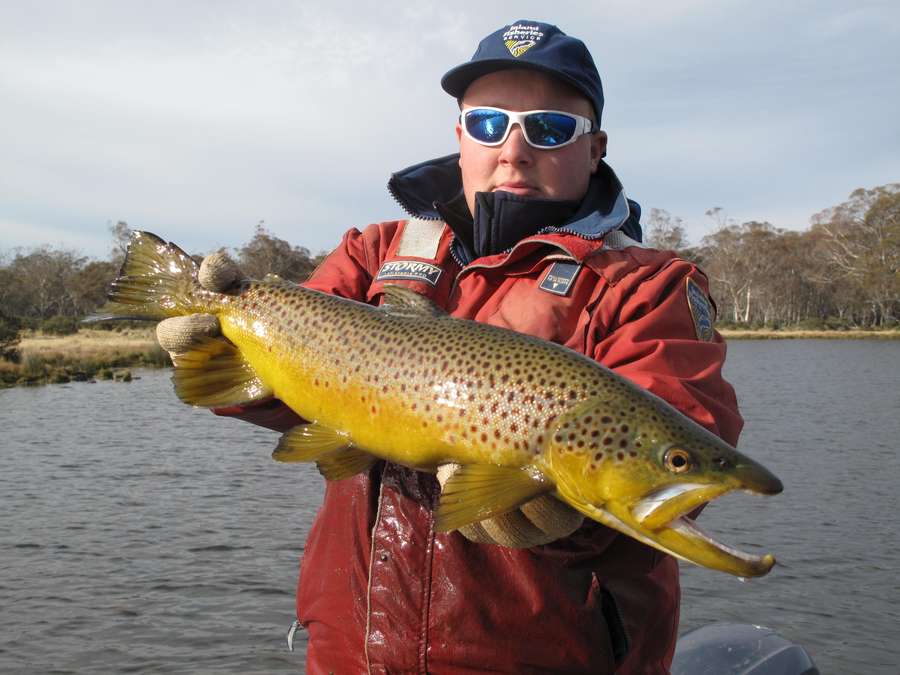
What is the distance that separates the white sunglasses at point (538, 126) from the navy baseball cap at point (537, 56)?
0.46 ft

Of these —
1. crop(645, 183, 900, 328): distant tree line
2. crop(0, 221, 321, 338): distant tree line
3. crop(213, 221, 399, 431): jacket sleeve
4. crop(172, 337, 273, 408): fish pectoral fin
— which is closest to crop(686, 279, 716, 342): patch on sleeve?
crop(213, 221, 399, 431): jacket sleeve

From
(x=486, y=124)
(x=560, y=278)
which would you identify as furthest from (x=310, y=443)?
(x=486, y=124)

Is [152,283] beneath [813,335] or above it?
above

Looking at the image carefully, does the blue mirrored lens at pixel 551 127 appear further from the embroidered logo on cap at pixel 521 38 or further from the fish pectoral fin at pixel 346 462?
the fish pectoral fin at pixel 346 462

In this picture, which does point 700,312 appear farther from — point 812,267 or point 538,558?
point 812,267

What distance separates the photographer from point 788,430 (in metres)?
22.7

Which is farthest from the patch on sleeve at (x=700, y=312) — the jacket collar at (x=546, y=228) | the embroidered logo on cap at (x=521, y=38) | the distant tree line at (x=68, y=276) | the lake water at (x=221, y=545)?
the distant tree line at (x=68, y=276)

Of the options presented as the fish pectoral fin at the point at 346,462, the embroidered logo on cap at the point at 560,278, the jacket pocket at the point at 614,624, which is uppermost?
the embroidered logo on cap at the point at 560,278

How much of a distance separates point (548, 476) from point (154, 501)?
1429cm

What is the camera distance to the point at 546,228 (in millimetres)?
3189

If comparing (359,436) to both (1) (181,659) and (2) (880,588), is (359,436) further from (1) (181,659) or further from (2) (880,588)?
(2) (880,588)

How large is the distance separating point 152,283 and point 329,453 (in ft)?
4.34

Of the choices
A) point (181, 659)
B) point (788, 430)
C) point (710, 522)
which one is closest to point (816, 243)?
point (788, 430)

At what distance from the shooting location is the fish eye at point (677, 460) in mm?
2166
